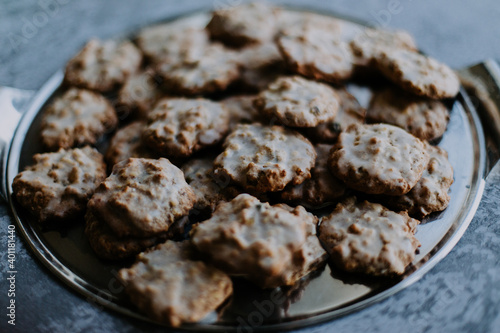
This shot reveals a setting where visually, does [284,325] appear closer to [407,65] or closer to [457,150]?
[457,150]

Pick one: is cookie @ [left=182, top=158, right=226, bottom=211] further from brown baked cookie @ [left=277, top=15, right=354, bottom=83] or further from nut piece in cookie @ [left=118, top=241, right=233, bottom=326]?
brown baked cookie @ [left=277, top=15, right=354, bottom=83]

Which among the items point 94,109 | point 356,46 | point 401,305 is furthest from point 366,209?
point 94,109

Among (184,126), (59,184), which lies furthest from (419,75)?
(59,184)

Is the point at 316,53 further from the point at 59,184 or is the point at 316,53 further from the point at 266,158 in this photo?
the point at 59,184

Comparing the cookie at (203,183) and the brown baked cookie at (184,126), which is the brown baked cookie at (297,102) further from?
the cookie at (203,183)

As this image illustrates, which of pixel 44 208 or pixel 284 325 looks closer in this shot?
pixel 284 325

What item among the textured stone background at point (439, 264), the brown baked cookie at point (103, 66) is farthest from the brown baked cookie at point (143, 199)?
the brown baked cookie at point (103, 66)
